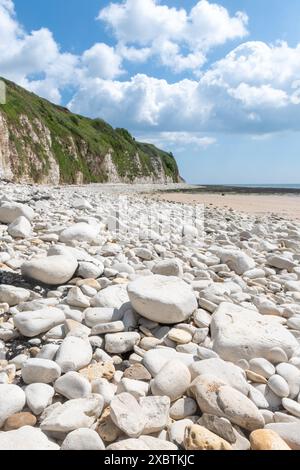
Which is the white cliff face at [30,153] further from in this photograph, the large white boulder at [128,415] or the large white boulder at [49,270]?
the large white boulder at [128,415]

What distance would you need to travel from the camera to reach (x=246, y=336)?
104 inches

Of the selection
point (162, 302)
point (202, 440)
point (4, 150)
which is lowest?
point (202, 440)

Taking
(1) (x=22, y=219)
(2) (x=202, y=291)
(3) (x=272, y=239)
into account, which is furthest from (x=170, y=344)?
(3) (x=272, y=239)

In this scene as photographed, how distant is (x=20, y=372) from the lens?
2.30 meters

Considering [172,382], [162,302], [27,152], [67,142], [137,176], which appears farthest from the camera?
[137,176]

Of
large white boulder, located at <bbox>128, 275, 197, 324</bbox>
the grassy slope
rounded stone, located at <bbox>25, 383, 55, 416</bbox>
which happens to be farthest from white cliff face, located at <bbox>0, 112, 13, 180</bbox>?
rounded stone, located at <bbox>25, 383, 55, 416</bbox>

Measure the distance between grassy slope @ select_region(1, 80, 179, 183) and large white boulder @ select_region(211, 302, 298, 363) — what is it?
29.8 metres

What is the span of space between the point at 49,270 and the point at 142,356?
1463mm

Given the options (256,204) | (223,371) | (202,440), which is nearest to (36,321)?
(223,371)

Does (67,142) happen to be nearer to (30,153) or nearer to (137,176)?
(30,153)

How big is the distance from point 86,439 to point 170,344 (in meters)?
1.10

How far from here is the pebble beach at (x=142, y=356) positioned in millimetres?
1812

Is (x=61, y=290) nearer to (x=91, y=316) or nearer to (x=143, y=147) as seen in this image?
(x=91, y=316)

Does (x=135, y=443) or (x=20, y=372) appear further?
(x=20, y=372)
